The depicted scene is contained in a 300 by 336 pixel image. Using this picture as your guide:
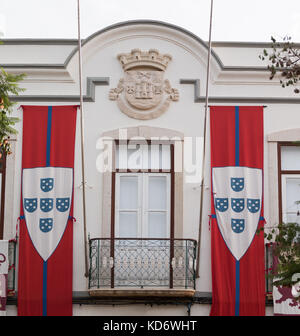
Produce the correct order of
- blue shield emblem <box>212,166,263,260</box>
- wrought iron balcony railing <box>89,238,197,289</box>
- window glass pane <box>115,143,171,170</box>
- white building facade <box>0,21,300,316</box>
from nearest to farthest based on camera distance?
wrought iron balcony railing <box>89,238,197,289</box> → white building facade <box>0,21,300,316</box> → blue shield emblem <box>212,166,263,260</box> → window glass pane <box>115,143,171,170</box>

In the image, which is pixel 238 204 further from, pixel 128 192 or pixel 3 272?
pixel 3 272

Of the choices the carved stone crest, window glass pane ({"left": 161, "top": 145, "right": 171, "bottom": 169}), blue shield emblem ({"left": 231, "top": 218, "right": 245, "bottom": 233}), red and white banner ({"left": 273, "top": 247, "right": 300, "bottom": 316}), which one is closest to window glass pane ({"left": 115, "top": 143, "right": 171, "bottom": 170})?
window glass pane ({"left": 161, "top": 145, "right": 171, "bottom": 169})

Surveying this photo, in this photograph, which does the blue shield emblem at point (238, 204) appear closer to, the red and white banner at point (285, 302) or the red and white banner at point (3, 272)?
the red and white banner at point (285, 302)

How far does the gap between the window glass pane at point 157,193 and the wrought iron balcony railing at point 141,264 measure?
80 centimetres

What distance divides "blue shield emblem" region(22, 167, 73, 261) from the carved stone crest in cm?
170

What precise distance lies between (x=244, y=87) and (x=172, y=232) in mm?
3137

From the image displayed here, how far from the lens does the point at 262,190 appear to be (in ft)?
48.4

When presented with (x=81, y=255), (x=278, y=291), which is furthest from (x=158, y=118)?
(x=278, y=291)

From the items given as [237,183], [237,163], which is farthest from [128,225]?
[237,163]

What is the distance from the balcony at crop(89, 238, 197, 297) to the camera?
14.2 meters

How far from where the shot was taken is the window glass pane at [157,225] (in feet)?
48.5

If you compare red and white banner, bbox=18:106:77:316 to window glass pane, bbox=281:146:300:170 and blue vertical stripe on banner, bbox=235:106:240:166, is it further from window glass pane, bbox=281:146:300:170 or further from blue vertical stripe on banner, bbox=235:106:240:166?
window glass pane, bbox=281:146:300:170

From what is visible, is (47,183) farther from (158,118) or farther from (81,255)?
(158,118)
